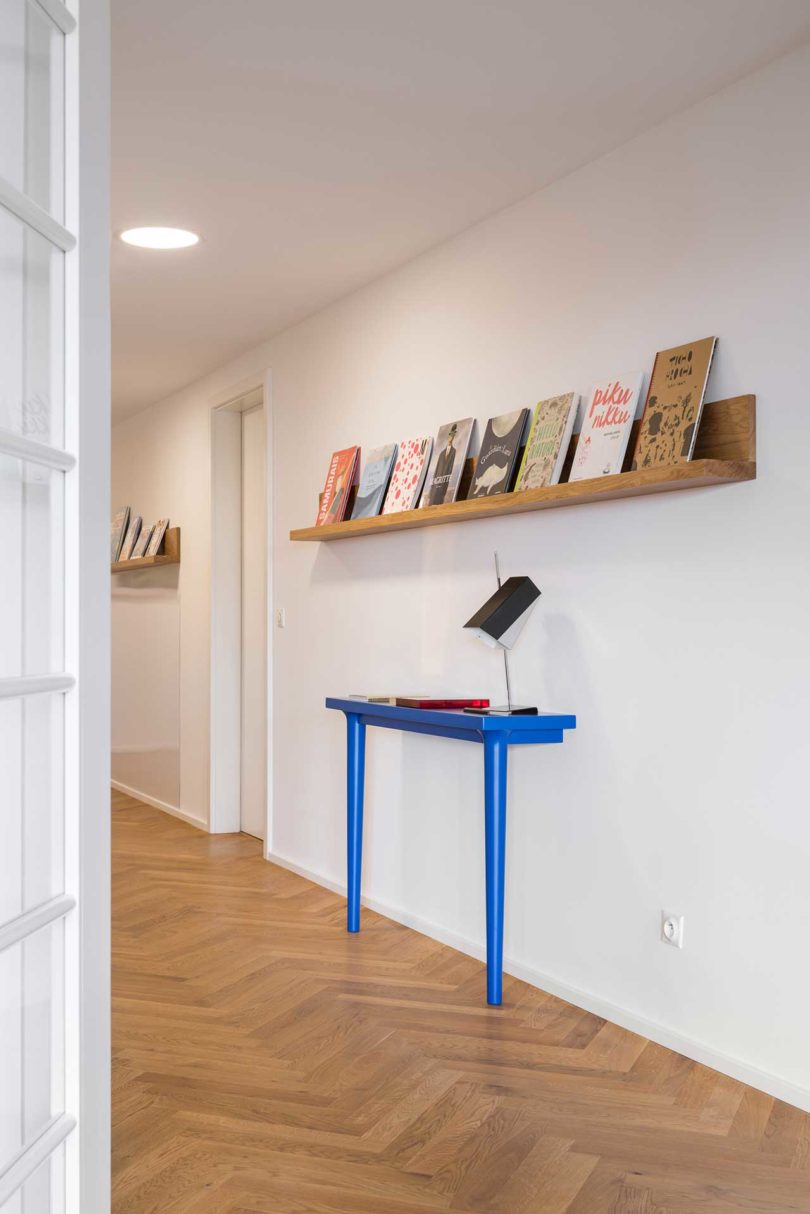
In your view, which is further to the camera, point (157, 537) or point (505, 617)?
point (157, 537)

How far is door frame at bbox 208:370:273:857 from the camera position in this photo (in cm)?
565

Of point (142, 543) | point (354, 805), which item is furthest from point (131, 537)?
point (354, 805)

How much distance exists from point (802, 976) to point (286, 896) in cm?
235

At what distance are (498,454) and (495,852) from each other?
1.24m

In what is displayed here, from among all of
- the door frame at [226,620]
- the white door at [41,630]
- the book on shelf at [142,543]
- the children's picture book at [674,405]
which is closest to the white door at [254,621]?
the door frame at [226,620]

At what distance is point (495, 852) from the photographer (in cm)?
302

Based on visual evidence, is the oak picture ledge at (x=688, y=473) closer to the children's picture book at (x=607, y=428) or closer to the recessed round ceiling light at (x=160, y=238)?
the children's picture book at (x=607, y=428)

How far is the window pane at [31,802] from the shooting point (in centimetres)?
122

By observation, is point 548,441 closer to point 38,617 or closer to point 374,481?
point 374,481

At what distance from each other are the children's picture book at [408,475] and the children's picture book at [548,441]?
0.59 m

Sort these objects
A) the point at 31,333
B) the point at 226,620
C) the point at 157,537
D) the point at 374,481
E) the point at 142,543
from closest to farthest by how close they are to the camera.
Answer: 1. the point at 31,333
2. the point at 374,481
3. the point at 226,620
4. the point at 157,537
5. the point at 142,543

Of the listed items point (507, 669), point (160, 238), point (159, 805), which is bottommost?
point (159, 805)

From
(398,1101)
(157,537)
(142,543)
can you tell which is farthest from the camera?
(142,543)

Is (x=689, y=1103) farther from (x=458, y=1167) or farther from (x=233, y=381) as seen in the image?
(x=233, y=381)
